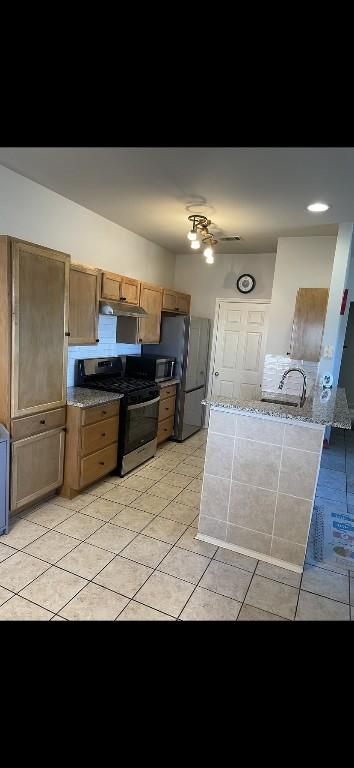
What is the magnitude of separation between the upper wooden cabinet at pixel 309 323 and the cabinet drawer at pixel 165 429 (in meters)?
1.70

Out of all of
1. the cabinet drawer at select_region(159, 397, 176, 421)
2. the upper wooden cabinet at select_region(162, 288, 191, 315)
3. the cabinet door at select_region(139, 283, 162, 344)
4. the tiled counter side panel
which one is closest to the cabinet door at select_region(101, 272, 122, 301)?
the cabinet door at select_region(139, 283, 162, 344)

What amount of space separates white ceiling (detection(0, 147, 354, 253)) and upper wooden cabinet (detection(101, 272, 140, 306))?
2.03ft

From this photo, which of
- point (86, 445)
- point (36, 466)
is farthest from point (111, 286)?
point (36, 466)

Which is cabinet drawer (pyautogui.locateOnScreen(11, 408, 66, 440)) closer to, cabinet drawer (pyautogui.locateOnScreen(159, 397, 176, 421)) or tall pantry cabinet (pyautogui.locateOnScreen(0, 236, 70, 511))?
tall pantry cabinet (pyautogui.locateOnScreen(0, 236, 70, 511))

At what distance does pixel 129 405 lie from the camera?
3.46 metres

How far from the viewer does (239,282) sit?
502 centimetres

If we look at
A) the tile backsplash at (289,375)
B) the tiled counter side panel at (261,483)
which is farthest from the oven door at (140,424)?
the tile backsplash at (289,375)

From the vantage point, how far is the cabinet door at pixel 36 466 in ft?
8.34

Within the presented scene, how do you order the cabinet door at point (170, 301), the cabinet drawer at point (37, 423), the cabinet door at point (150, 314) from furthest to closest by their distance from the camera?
the cabinet door at point (170, 301), the cabinet door at point (150, 314), the cabinet drawer at point (37, 423)

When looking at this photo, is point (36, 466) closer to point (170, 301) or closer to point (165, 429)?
point (165, 429)

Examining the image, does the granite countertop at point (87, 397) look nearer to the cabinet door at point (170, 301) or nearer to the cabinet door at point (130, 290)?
the cabinet door at point (130, 290)

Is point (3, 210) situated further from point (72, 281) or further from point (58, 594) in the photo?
point (58, 594)

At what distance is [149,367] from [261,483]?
2.18m

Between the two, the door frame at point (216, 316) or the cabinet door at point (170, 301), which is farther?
the door frame at point (216, 316)
